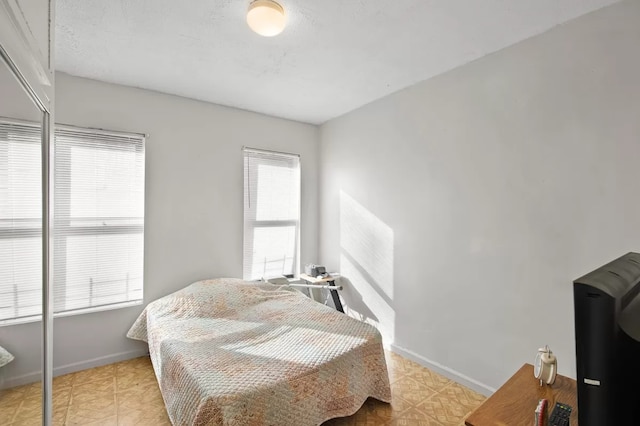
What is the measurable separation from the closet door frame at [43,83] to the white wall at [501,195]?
266 centimetres

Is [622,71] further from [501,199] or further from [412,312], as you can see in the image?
[412,312]

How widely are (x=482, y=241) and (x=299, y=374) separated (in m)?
1.73

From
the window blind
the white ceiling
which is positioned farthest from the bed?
the white ceiling

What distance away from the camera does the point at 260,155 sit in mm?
3768

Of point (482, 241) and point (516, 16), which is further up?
point (516, 16)

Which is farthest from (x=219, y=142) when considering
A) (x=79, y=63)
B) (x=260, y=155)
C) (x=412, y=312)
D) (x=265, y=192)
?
(x=412, y=312)

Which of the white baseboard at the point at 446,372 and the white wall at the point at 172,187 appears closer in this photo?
the white baseboard at the point at 446,372

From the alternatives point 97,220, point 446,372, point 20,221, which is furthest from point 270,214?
point 20,221

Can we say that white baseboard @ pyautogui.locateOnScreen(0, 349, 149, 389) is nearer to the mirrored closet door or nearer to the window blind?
the mirrored closet door

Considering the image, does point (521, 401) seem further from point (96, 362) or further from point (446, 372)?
point (96, 362)

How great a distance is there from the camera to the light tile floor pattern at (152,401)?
2.12 meters

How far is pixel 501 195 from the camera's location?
2.35 meters

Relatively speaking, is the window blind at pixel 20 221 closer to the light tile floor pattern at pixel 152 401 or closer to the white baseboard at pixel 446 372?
the light tile floor pattern at pixel 152 401

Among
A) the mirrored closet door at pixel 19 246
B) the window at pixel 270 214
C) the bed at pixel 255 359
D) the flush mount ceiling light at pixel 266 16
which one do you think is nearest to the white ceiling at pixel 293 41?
the flush mount ceiling light at pixel 266 16
